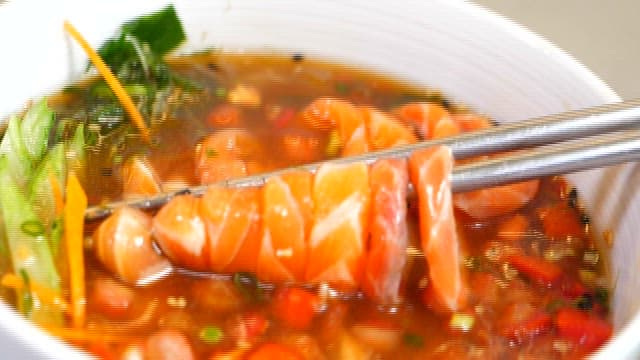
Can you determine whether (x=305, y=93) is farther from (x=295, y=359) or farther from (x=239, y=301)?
(x=295, y=359)

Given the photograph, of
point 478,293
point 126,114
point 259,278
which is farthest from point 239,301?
point 126,114

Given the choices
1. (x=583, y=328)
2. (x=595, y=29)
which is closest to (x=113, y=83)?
(x=583, y=328)

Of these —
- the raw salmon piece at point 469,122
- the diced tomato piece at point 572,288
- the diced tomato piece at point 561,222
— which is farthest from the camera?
the raw salmon piece at point 469,122

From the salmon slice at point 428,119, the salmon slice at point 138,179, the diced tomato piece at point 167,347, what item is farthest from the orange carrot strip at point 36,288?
the salmon slice at point 428,119

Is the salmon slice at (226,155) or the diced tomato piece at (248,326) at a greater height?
the salmon slice at (226,155)

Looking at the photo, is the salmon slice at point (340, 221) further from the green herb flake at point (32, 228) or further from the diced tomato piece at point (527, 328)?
the green herb flake at point (32, 228)

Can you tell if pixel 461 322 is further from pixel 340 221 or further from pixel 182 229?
pixel 182 229

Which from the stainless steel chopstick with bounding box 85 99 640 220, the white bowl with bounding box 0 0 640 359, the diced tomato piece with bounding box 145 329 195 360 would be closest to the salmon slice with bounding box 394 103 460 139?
the white bowl with bounding box 0 0 640 359
